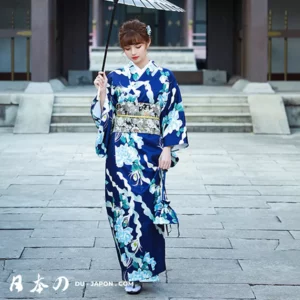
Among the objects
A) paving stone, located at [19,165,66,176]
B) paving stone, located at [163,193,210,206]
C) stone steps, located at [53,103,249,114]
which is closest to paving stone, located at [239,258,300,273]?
paving stone, located at [163,193,210,206]

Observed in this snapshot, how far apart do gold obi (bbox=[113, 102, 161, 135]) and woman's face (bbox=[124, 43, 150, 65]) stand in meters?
0.26

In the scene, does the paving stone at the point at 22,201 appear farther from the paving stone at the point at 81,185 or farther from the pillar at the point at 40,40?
Answer: the pillar at the point at 40,40

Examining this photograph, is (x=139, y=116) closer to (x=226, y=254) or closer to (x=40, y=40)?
(x=226, y=254)

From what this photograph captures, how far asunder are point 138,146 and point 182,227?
5.75 ft

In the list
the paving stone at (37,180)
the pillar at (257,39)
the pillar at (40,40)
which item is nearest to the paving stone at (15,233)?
the paving stone at (37,180)

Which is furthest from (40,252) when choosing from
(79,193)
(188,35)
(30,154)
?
(188,35)

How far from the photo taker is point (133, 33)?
13.7ft

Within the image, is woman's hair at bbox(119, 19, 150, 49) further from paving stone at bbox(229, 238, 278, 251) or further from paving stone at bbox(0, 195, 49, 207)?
paving stone at bbox(0, 195, 49, 207)

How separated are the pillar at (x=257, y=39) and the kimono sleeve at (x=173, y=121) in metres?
10.4

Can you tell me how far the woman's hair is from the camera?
13.7 feet

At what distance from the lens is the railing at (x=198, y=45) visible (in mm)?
27125

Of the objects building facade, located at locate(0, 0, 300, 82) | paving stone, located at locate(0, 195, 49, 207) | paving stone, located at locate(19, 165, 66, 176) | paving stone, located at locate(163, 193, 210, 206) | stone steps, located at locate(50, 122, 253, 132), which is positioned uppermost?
building facade, located at locate(0, 0, 300, 82)

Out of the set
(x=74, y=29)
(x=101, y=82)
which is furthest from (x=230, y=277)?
(x=74, y=29)

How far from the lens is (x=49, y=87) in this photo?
14281 mm
